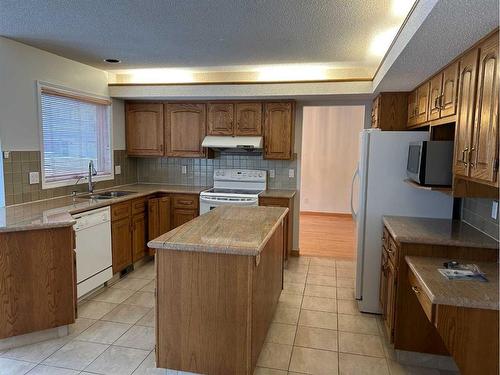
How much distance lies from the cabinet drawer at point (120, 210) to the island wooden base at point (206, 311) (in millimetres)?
1834

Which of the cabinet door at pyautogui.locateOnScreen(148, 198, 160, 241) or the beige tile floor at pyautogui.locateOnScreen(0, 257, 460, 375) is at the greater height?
the cabinet door at pyautogui.locateOnScreen(148, 198, 160, 241)

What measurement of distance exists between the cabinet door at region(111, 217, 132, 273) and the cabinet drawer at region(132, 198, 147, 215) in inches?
6.7

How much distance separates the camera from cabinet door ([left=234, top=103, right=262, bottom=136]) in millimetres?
4637

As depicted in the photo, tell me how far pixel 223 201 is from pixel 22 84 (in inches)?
94.6

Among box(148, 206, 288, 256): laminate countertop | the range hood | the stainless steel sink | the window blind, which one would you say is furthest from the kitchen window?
box(148, 206, 288, 256): laminate countertop

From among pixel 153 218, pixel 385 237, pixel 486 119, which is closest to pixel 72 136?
pixel 153 218

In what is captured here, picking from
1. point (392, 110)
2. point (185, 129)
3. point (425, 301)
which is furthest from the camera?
point (185, 129)

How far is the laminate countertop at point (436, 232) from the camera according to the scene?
2.38 m

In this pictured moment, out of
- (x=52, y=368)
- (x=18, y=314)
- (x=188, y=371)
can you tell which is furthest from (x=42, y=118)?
(x=188, y=371)

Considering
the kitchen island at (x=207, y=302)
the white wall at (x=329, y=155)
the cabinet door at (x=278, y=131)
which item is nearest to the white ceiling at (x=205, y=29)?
the cabinet door at (x=278, y=131)

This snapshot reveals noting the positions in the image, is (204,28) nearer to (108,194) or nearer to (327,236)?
(108,194)

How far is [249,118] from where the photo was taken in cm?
467

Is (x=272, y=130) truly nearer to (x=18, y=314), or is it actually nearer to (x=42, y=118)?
(x=42, y=118)

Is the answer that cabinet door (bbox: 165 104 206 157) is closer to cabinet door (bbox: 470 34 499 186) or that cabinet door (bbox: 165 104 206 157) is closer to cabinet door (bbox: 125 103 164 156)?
cabinet door (bbox: 125 103 164 156)
